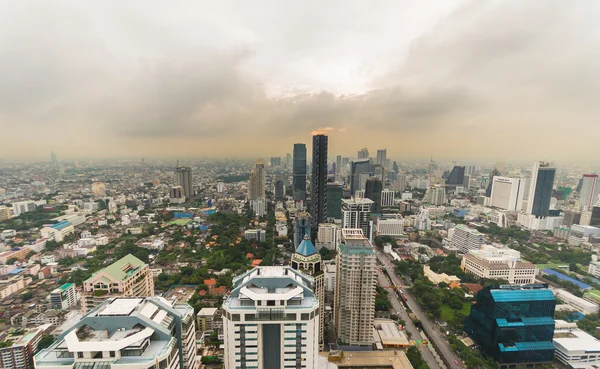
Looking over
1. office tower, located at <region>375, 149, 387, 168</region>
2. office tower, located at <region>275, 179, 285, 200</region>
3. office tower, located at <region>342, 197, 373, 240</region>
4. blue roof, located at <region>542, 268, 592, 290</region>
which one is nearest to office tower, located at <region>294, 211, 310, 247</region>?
office tower, located at <region>342, 197, 373, 240</region>

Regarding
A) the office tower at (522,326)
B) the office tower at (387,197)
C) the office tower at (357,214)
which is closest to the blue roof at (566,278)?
the office tower at (522,326)

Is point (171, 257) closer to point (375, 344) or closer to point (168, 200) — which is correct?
point (375, 344)

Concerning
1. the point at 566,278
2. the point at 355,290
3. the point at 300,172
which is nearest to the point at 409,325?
the point at 355,290

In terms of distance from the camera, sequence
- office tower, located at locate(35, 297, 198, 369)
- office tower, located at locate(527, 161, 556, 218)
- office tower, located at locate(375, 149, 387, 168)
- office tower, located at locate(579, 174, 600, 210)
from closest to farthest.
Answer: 1. office tower, located at locate(35, 297, 198, 369)
2. office tower, located at locate(579, 174, 600, 210)
3. office tower, located at locate(527, 161, 556, 218)
4. office tower, located at locate(375, 149, 387, 168)

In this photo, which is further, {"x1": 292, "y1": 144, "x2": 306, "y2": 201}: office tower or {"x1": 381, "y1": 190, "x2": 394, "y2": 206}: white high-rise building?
{"x1": 381, "y1": 190, "x2": 394, "y2": 206}: white high-rise building

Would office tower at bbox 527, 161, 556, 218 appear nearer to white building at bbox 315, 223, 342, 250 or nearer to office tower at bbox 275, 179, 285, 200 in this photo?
white building at bbox 315, 223, 342, 250

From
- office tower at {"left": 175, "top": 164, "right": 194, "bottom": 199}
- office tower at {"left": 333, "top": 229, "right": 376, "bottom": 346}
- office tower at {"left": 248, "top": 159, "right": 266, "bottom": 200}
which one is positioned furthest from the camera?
office tower at {"left": 175, "top": 164, "right": 194, "bottom": 199}

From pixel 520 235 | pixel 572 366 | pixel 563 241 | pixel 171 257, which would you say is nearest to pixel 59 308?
pixel 171 257

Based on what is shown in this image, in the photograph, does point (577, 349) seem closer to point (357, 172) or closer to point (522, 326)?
point (522, 326)
